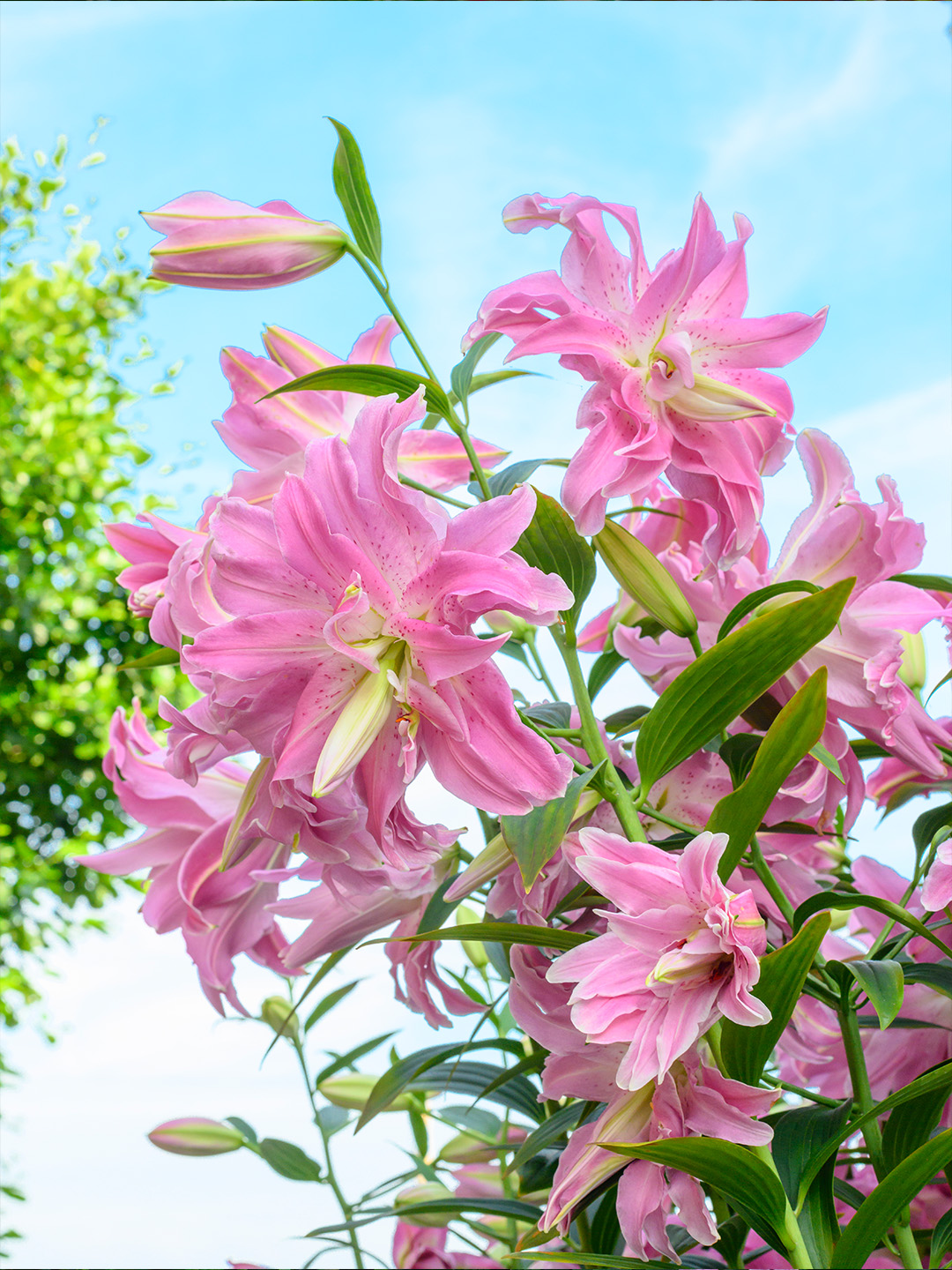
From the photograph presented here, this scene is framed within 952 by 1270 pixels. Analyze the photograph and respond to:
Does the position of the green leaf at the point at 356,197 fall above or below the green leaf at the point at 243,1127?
above

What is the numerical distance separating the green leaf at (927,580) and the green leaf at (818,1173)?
25 cm

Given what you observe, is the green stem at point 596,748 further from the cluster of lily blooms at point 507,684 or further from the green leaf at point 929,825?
the green leaf at point 929,825

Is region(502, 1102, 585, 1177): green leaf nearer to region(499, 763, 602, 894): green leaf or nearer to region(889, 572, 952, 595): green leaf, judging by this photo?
region(499, 763, 602, 894): green leaf

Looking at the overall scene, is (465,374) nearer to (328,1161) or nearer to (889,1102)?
(889,1102)

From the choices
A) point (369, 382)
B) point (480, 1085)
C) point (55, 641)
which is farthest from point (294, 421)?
point (55, 641)

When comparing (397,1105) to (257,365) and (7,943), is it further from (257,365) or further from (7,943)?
(7,943)

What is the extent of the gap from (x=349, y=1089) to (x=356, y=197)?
23.1 inches

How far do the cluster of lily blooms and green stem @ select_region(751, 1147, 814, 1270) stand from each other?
0.08 ft

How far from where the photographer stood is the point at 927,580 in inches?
23.0

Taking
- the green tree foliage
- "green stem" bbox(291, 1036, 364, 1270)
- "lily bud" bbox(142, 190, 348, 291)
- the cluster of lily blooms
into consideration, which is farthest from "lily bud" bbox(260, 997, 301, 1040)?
the green tree foliage

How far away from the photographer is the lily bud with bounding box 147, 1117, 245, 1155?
84cm

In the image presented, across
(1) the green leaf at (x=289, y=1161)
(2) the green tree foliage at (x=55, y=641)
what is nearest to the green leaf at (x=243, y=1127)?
(1) the green leaf at (x=289, y=1161)

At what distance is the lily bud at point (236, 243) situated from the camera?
1.71 ft

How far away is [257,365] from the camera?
569mm
